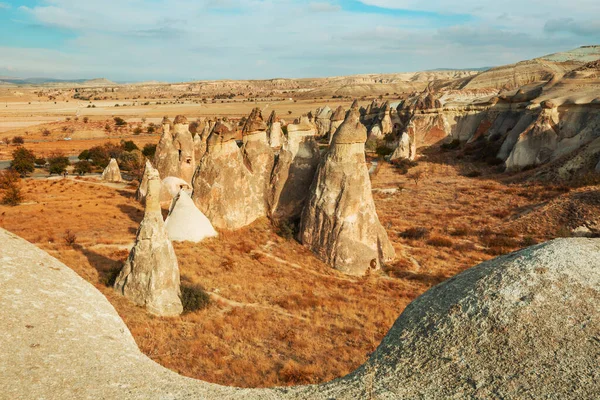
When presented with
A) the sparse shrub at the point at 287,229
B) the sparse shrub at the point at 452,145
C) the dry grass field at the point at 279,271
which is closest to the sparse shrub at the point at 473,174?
the dry grass field at the point at 279,271

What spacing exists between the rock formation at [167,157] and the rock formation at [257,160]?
276 inches

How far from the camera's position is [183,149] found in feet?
80.1

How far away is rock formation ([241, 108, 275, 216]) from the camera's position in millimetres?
18109

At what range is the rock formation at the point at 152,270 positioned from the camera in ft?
32.6

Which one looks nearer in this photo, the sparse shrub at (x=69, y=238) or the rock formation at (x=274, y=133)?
the sparse shrub at (x=69, y=238)

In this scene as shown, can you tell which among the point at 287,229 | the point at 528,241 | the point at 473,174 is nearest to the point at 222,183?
the point at 287,229

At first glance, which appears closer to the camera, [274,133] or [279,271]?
[279,271]

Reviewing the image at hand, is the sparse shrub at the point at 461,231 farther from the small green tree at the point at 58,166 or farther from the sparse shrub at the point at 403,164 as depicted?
the small green tree at the point at 58,166

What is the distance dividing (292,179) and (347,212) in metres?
4.23

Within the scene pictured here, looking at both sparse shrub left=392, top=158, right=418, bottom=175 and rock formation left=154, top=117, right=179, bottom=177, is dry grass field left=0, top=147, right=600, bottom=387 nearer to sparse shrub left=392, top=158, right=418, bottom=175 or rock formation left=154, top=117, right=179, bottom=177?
rock formation left=154, top=117, right=179, bottom=177

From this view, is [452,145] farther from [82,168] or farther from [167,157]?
[82,168]

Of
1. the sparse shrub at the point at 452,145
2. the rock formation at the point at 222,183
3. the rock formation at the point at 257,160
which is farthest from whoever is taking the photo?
the sparse shrub at the point at 452,145

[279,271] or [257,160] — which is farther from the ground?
A: [257,160]

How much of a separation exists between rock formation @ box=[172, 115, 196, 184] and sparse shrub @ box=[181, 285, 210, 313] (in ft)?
46.4
